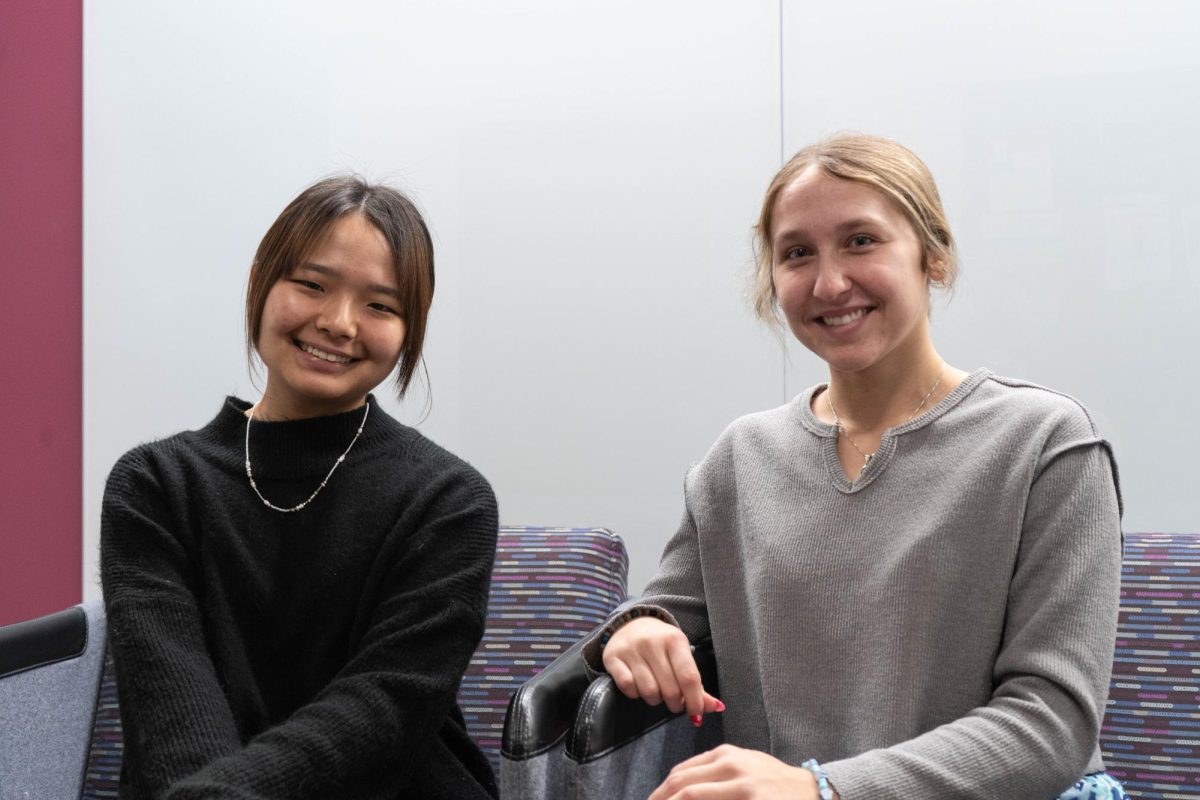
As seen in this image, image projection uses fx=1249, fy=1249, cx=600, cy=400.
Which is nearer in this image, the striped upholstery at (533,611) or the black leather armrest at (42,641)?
the black leather armrest at (42,641)

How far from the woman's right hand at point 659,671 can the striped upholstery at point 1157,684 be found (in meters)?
0.64

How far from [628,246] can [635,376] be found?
9.7 inches

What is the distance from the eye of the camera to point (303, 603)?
57.5 inches

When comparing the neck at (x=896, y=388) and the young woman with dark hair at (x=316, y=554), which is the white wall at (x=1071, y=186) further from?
the young woman with dark hair at (x=316, y=554)

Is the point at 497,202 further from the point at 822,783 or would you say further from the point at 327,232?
the point at 822,783

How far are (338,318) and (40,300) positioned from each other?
1.46m

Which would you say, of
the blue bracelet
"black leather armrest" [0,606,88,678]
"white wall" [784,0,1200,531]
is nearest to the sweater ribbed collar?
"black leather armrest" [0,606,88,678]

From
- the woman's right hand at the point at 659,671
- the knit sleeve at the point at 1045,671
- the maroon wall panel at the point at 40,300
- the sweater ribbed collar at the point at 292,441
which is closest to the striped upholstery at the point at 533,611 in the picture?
the sweater ribbed collar at the point at 292,441

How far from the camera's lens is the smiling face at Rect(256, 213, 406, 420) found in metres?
1.50

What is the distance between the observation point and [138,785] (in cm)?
138

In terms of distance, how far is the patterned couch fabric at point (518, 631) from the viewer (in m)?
1.85

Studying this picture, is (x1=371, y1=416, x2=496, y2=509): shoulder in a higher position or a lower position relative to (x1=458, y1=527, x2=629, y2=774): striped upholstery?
higher

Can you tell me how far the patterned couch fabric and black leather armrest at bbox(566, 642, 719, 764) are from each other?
501 millimetres

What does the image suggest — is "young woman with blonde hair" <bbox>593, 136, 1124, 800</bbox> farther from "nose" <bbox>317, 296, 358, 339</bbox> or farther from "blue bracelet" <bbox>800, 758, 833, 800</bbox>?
"nose" <bbox>317, 296, 358, 339</bbox>
